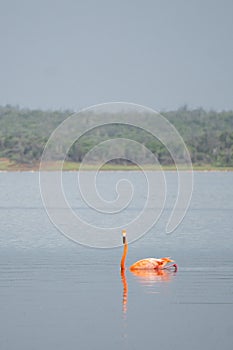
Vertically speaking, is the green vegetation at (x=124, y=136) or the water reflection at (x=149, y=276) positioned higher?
the green vegetation at (x=124, y=136)

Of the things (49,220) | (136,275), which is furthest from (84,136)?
(136,275)

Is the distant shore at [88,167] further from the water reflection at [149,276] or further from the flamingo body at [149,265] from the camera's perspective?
the water reflection at [149,276]

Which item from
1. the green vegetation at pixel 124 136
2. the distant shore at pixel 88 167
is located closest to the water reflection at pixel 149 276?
the green vegetation at pixel 124 136

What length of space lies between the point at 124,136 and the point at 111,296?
67.1 meters

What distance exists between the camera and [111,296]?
15750 mm

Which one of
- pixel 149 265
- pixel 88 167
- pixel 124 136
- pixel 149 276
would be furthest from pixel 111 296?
pixel 88 167

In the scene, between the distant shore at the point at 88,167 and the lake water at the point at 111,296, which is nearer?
the lake water at the point at 111,296

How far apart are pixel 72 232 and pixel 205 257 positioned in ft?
23.0

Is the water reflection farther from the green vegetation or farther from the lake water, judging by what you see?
the green vegetation

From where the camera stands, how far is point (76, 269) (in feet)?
62.2

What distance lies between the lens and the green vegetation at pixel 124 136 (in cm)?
8900

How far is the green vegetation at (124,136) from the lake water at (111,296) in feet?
199

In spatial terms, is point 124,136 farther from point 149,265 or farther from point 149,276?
point 149,276

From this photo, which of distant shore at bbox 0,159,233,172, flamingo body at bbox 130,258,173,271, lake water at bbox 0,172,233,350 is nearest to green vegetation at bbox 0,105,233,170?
distant shore at bbox 0,159,233,172
